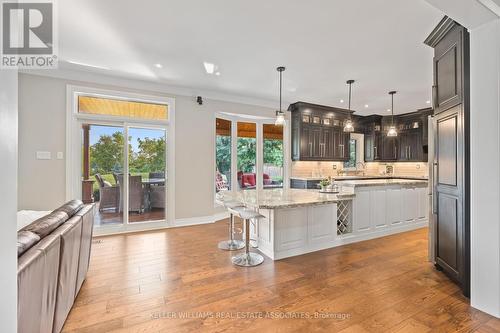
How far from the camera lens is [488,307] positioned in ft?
7.00

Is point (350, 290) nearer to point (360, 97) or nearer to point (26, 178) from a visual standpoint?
point (360, 97)

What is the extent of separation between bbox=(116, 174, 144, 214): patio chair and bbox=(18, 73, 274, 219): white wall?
0.70 metres

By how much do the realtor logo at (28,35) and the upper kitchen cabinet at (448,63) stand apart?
325 cm

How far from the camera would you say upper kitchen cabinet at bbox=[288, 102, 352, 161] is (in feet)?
20.8

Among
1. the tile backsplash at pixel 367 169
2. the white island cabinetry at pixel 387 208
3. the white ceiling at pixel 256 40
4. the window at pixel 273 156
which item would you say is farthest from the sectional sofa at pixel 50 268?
the tile backsplash at pixel 367 169

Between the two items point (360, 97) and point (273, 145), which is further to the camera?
point (273, 145)

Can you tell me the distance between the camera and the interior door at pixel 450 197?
2.44m

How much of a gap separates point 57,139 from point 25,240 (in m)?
3.29

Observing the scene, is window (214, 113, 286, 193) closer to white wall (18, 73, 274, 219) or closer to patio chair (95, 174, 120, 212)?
white wall (18, 73, 274, 219)

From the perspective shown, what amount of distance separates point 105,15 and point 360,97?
5.07m

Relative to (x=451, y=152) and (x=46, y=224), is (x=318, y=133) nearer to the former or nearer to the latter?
(x=451, y=152)

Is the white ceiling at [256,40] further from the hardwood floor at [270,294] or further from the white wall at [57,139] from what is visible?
the hardwood floor at [270,294]

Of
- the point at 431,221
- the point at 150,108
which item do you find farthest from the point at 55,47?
the point at 431,221

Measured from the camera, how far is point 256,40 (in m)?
3.14
